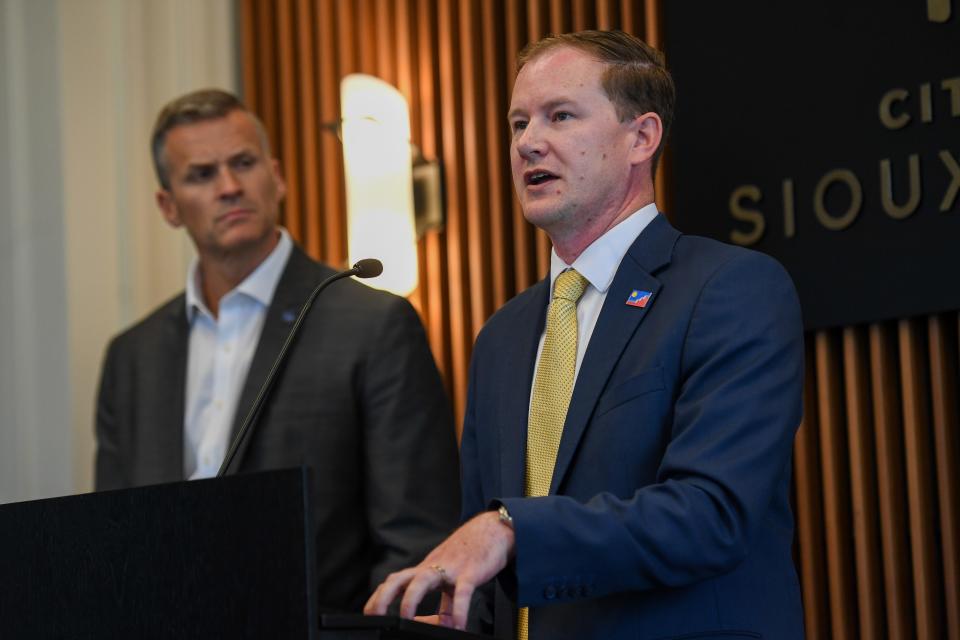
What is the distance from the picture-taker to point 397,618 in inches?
69.8

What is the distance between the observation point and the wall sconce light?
417 centimetres

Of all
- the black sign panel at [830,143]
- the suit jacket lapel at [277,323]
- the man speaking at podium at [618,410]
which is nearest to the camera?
the man speaking at podium at [618,410]

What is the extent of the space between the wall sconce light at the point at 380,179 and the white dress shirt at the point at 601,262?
1.58 m

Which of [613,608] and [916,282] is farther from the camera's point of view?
[916,282]

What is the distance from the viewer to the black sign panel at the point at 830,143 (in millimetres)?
3158

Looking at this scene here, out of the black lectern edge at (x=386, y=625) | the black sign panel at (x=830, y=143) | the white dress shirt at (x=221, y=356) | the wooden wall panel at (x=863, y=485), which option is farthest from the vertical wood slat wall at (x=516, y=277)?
the black lectern edge at (x=386, y=625)

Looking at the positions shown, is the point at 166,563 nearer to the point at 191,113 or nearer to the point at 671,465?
the point at 671,465

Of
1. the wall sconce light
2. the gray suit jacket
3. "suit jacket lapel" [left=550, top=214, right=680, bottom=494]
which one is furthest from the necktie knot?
the wall sconce light

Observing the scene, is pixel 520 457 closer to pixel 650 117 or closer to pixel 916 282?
pixel 650 117

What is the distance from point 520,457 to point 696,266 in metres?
0.43

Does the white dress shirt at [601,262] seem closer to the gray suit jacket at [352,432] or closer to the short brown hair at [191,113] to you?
the gray suit jacket at [352,432]

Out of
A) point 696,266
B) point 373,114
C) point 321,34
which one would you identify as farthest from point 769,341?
point 321,34

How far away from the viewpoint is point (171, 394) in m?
3.85

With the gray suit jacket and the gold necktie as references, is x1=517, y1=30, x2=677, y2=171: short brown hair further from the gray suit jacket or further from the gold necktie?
the gray suit jacket
